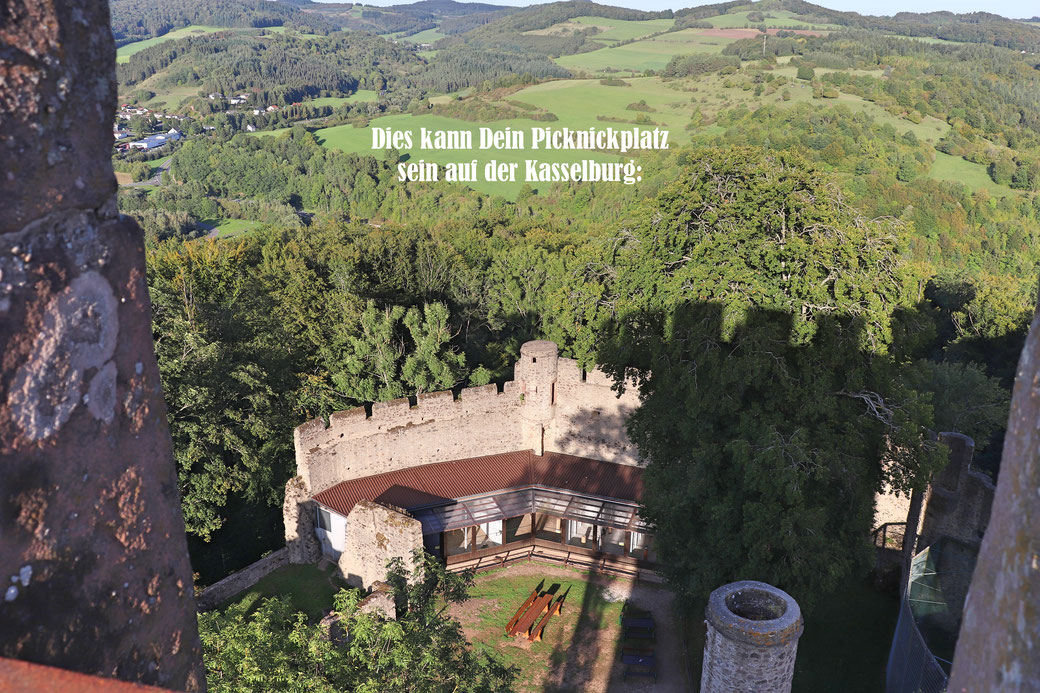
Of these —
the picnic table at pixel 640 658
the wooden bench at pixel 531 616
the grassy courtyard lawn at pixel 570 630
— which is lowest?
the grassy courtyard lawn at pixel 570 630

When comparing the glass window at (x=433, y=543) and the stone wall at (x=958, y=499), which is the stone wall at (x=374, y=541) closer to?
the glass window at (x=433, y=543)

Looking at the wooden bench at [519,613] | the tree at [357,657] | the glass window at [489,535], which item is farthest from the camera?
the glass window at [489,535]

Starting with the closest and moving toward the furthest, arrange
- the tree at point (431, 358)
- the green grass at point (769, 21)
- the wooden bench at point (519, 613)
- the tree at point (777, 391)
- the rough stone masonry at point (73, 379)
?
the rough stone masonry at point (73, 379)
the tree at point (777, 391)
the wooden bench at point (519, 613)
the tree at point (431, 358)
the green grass at point (769, 21)

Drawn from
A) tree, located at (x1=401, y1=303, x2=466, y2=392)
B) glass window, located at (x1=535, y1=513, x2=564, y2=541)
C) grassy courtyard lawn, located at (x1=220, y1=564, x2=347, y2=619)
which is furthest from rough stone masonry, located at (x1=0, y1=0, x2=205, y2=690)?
tree, located at (x1=401, y1=303, x2=466, y2=392)

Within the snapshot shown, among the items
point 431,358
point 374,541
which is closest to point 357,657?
point 374,541

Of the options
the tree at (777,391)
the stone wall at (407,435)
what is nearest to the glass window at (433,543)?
the stone wall at (407,435)

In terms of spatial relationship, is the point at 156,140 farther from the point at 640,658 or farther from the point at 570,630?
the point at 640,658
